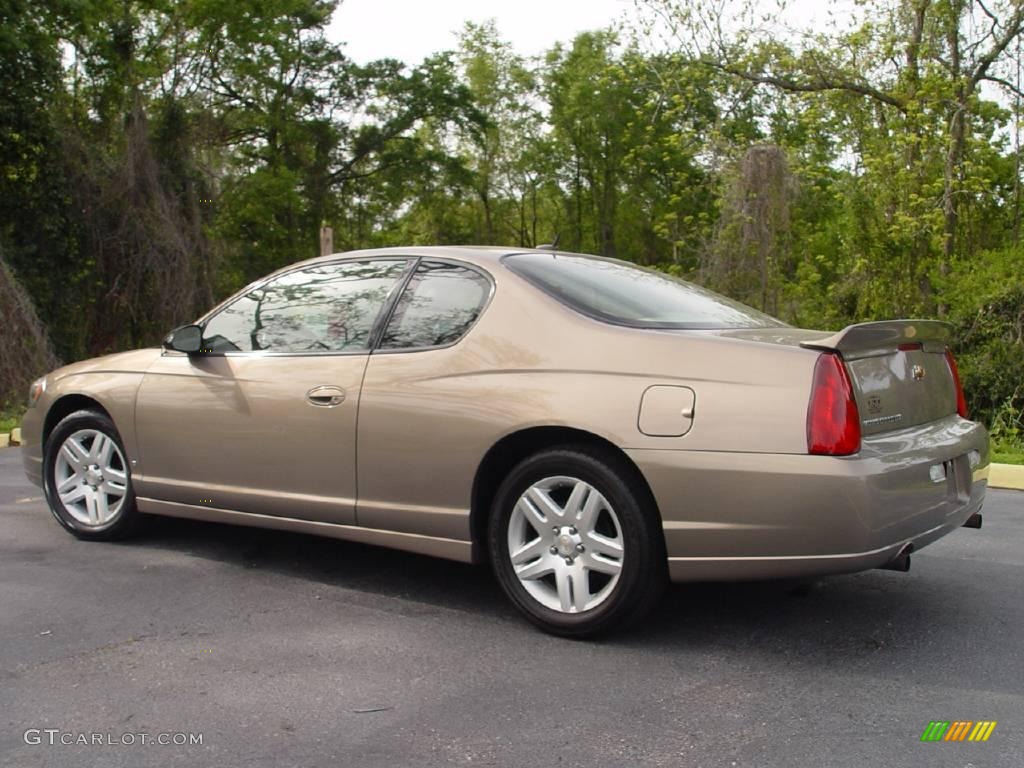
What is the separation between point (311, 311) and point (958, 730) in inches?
125

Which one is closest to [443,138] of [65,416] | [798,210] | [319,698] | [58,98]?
[58,98]

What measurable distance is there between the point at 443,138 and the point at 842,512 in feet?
136

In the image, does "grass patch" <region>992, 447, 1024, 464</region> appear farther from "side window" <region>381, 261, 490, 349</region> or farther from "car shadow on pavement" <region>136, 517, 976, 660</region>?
"side window" <region>381, 261, 490, 349</region>

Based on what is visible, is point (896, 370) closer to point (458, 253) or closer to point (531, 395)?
point (531, 395)

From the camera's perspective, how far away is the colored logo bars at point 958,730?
300cm

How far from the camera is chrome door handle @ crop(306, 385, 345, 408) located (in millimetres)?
4477

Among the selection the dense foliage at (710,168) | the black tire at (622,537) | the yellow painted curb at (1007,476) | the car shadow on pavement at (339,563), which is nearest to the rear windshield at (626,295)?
the black tire at (622,537)

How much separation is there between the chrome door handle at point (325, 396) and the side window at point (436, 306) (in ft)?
0.91

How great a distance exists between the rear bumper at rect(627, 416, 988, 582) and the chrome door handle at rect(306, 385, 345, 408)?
1.40 metres

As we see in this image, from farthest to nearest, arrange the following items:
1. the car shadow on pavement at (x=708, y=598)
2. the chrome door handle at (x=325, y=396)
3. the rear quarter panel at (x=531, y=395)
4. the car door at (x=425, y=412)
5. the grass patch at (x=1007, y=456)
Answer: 1. the grass patch at (x=1007, y=456)
2. the chrome door handle at (x=325, y=396)
3. the car door at (x=425, y=412)
4. the car shadow on pavement at (x=708, y=598)
5. the rear quarter panel at (x=531, y=395)

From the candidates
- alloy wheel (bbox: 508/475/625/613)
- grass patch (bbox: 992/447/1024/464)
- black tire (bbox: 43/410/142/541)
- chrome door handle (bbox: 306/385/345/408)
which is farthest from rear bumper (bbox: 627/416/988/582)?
grass patch (bbox: 992/447/1024/464)

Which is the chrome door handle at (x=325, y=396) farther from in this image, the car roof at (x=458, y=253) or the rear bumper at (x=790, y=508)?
the rear bumper at (x=790, y=508)

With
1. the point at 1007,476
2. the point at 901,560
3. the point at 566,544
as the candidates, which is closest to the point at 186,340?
the point at 566,544

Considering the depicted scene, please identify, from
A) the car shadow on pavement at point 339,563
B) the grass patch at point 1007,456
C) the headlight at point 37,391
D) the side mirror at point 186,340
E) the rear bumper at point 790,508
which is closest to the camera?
the rear bumper at point 790,508
